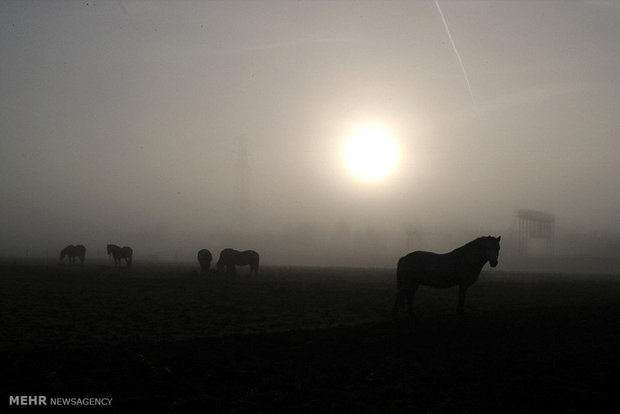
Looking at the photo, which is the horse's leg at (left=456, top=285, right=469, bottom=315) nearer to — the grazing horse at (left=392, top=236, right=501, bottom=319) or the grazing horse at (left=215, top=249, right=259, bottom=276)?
the grazing horse at (left=392, top=236, right=501, bottom=319)

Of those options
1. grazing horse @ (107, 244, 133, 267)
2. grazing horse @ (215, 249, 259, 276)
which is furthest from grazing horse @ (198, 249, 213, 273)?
grazing horse @ (107, 244, 133, 267)

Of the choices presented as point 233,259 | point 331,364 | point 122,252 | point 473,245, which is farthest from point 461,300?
point 122,252

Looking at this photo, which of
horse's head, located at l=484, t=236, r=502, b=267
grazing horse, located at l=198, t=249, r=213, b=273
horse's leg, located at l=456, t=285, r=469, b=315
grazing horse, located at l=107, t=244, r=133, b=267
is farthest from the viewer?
grazing horse, located at l=107, t=244, r=133, b=267

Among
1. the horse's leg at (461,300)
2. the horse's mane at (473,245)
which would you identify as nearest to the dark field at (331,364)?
the horse's leg at (461,300)

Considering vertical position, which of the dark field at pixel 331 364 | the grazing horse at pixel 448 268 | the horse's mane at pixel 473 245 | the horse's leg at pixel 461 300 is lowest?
the dark field at pixel 331 364

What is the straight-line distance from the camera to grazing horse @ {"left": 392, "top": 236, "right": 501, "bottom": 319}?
19312mm

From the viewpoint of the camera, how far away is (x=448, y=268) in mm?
19344

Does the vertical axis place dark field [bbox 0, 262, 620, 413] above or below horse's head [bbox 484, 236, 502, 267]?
below

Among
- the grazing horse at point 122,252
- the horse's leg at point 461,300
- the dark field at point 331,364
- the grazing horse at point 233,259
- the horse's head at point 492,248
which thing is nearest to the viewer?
the dark field at point 331,364

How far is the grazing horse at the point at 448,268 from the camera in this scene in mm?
19312

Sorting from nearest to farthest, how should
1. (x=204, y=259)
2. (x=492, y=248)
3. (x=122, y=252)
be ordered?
(x=492, y=248) → (x=204, y=259) → (x=122, y=252)

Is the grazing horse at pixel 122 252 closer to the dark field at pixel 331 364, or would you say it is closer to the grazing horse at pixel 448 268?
the dark field at pixel 331 364

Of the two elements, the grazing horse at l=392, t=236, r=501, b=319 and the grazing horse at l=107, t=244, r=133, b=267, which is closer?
the grazing horse at l=392, t=236, r=501, b=319

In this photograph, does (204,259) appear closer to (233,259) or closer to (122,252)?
(233,259)
